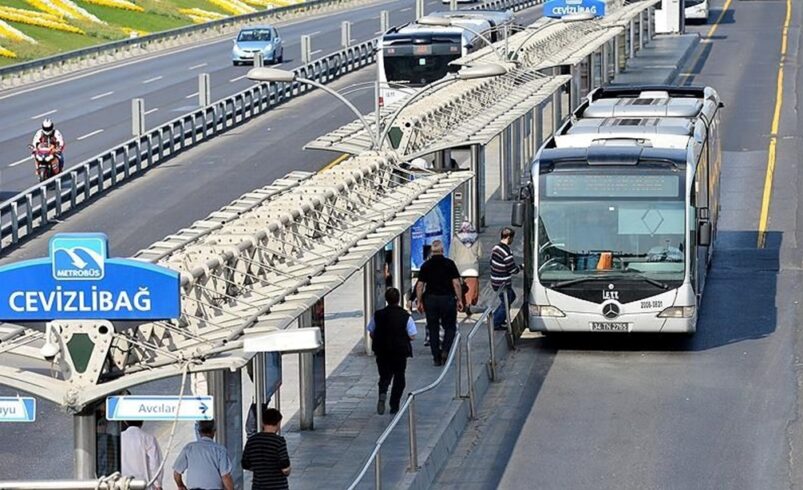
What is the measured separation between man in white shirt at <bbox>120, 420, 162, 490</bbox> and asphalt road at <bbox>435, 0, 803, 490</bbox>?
5.67 m

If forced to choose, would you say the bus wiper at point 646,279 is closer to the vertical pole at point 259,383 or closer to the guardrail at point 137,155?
the vertical pole at point 259,383

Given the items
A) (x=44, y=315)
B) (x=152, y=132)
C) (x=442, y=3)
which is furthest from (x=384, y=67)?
(x=442, y=3)

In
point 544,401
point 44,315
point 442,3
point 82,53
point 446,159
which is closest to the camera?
point 44,315

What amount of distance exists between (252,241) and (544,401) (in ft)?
23.5

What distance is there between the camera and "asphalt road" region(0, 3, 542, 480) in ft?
71.3

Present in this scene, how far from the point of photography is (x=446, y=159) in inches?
1298

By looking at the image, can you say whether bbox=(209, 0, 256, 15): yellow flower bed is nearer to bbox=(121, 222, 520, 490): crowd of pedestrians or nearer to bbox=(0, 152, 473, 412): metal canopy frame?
bbox=(121, 222, 520, 490): crowd of pedestrians

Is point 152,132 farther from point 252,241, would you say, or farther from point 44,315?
point 44,315

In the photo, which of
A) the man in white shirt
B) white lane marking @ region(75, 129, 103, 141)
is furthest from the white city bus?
white lane marking @ region(75, 129, 103, 141)

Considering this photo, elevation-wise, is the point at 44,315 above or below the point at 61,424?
above

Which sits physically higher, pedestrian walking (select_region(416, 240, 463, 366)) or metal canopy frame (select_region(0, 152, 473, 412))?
metal canopy frame (select_region(0, 152, 473, 412))

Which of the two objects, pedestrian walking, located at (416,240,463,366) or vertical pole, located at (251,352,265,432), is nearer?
vertical pole, located at (251,352,265,432)

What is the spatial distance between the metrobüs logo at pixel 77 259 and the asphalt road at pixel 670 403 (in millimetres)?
7715

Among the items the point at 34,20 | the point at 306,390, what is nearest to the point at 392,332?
the point at 306,390
